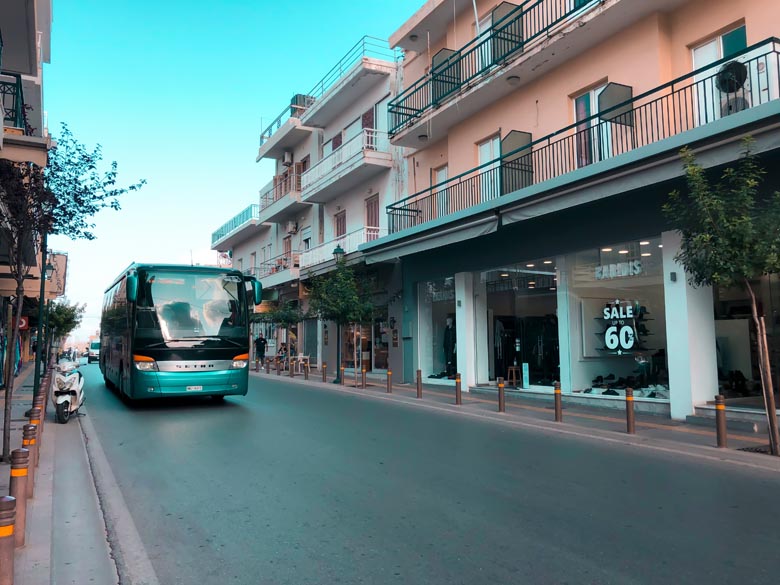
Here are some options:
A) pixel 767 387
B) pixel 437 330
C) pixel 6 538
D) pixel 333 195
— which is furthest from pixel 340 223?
pixel 6 538

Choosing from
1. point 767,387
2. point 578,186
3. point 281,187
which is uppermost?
point 281,187

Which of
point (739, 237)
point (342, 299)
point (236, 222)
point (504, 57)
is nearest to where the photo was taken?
Result: point (739, 237)

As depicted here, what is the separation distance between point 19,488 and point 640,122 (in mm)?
12556

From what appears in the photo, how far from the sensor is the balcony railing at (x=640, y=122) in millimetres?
10742

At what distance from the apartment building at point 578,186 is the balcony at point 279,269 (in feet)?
30.3

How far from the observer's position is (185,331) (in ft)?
41.6

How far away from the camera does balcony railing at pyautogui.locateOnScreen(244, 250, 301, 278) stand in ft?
95.5

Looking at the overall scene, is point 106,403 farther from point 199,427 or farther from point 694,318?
point 694,318

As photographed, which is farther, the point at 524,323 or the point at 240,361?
the point at 524,323

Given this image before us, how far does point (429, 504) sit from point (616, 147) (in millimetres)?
10153

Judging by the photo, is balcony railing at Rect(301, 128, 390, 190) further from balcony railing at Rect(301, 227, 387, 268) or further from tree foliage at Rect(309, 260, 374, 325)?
tree foliage at Rect(309, 260, 374, 325)

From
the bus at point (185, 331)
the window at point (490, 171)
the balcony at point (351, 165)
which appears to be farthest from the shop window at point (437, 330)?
the bus at point (185, 331)

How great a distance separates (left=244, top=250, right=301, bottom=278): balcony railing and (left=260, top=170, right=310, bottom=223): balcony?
2.16 m

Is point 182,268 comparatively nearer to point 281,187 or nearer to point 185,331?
point 185,331
